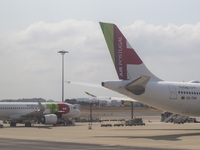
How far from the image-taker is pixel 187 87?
40.3 metres

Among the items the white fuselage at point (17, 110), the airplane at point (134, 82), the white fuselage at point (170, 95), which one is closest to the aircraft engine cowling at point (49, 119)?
the white fuselage at point (17, 110)

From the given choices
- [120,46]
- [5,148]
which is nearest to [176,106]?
[120,46]

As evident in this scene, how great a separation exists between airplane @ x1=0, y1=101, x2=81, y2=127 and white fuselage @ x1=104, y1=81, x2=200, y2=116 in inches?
1010

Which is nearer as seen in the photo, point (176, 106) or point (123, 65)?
point (123, 65)

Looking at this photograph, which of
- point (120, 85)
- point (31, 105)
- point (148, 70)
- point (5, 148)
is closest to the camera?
point (5, 148)

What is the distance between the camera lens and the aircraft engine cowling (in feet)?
194

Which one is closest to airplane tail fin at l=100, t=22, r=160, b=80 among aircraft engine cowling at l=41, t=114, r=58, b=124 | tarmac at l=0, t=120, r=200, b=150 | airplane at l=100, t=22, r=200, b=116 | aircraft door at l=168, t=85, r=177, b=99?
airplane at l=100, t=22, r=200, b=116

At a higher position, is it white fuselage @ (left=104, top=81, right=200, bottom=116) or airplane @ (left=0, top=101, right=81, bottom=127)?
white fuselage @ (left=104, top=81, right=200, bottom=116)

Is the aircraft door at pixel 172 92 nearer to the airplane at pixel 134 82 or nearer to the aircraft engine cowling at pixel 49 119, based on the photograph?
the airplane at pixel 134 82

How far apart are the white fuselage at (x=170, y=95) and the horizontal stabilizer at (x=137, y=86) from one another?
334mm

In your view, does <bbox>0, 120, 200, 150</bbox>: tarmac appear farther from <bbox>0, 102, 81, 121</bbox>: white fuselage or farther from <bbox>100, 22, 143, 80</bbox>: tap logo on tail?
<bbox>0, 102, 81, 121</bbox>: white fuselage

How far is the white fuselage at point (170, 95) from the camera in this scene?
35.7 m

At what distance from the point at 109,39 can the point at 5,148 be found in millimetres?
14787

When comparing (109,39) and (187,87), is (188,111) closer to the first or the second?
(187,87)
